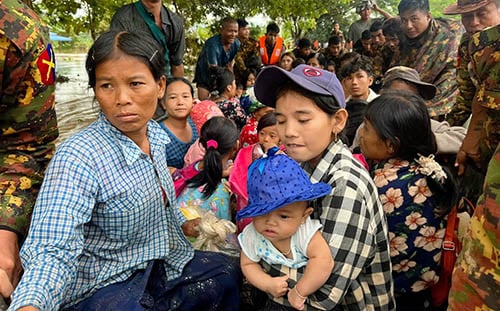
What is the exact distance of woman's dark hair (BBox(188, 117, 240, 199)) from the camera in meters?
2.87

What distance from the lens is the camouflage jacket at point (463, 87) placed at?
3.18m

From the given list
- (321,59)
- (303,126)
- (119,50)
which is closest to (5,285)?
(119,50)

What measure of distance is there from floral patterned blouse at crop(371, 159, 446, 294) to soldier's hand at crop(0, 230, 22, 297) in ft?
5.51

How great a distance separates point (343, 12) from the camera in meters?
23.0

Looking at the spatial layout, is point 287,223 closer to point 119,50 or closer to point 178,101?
point 119,50

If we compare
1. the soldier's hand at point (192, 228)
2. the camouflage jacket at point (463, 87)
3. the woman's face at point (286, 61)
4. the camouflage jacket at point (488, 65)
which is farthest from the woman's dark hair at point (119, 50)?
the woman's face at point (286, 61)

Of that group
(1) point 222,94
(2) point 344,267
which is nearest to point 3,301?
(2) point 344,267

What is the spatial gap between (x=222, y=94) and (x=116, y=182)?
3880 mm

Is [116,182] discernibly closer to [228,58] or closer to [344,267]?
[344,267]

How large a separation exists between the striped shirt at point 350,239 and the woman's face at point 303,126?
0.23 ft

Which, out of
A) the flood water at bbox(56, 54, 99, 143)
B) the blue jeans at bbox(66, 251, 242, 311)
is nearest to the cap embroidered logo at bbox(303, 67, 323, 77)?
the blue jeans at bbox(66, 251, 242, 311)

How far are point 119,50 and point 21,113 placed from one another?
589 millimetres

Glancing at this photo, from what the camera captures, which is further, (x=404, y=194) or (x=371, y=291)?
(x=404, y=194)

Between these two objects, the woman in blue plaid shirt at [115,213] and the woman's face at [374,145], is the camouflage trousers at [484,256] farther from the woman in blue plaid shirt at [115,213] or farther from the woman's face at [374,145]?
the woman in blue plaid shirt at [115,213]
